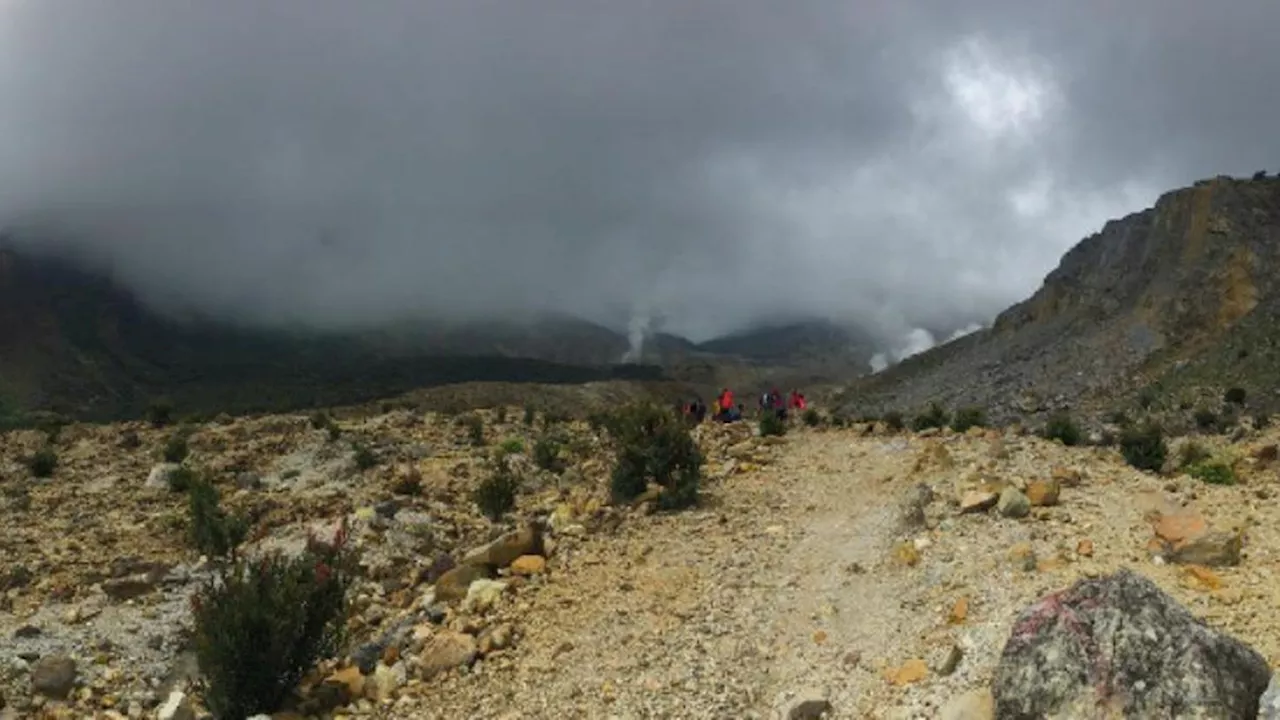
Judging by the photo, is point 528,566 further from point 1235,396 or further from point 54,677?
point 1235,396

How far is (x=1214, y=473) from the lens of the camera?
1473cm

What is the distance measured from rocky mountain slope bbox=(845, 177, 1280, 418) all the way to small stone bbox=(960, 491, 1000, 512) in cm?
3870

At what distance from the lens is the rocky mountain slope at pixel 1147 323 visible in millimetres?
54750

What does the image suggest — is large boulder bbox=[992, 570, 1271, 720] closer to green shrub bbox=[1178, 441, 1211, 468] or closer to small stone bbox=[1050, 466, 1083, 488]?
small stone bbox=[1050, 466, 1083, 488]

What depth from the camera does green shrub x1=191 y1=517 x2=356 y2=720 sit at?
980 centimetres

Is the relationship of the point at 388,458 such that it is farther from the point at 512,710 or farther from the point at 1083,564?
the point at 1083,564

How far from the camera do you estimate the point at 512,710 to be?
30.5 ft

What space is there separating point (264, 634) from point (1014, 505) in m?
9.13

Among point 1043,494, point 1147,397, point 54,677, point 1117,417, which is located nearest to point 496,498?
point 54,677

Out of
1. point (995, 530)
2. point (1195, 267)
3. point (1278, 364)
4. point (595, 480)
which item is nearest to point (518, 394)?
point (1195, 267)

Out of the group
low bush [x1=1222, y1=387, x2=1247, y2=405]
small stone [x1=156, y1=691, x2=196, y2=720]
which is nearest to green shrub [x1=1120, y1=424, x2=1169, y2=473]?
small stone [x1=156, y1=691, x2=196, y2=720]

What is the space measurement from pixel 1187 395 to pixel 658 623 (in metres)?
45.7

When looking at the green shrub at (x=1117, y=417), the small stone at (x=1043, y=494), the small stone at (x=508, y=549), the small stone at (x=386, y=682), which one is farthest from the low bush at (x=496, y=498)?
the green shrub at (x=1117, y=417)

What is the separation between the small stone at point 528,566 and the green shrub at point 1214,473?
33.2ft
